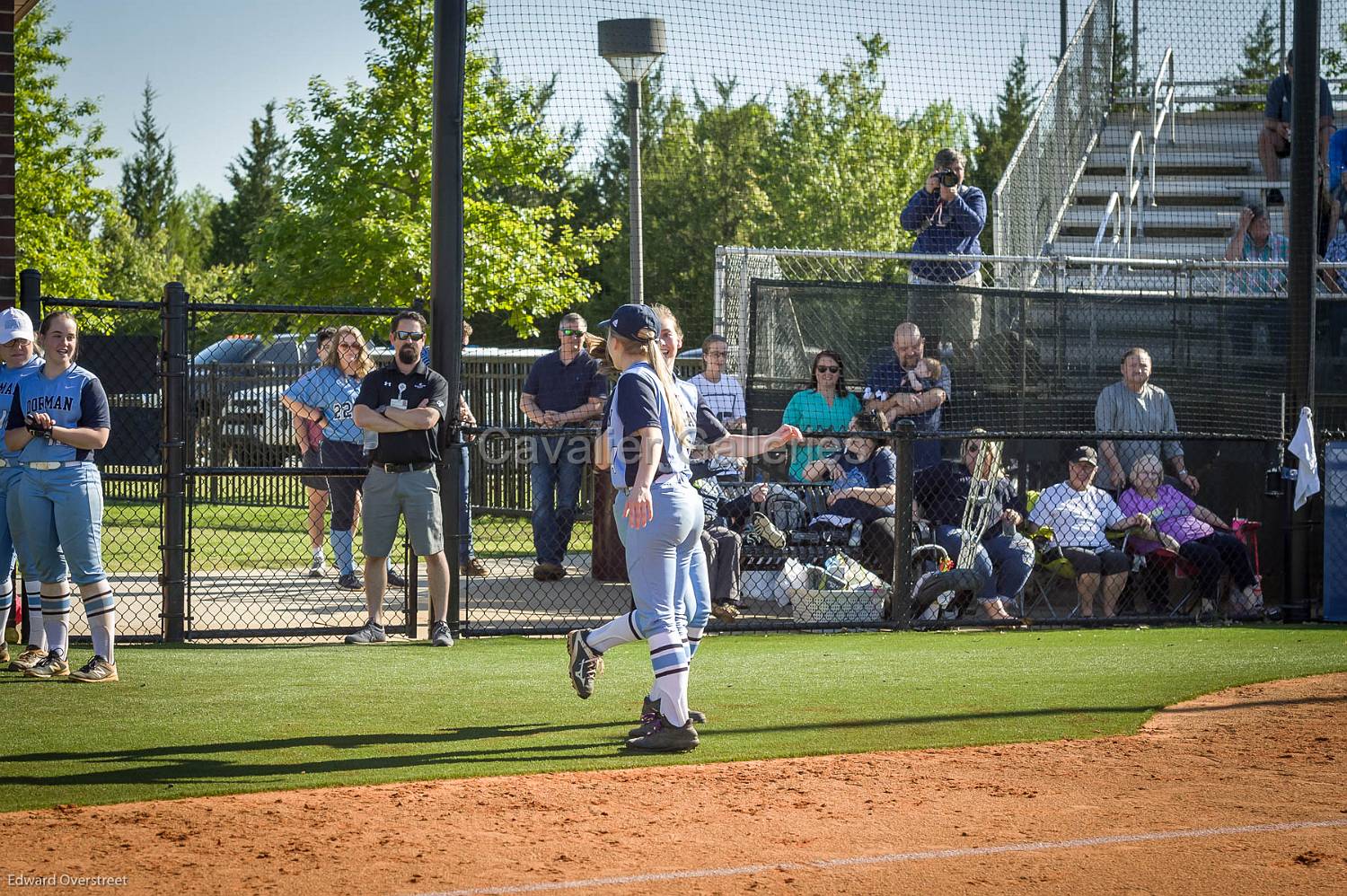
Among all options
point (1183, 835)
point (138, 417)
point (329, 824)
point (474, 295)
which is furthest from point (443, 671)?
point (474, 295)

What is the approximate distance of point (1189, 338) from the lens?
1262 centimetres

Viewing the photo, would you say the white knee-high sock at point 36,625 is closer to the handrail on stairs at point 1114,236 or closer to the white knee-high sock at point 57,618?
the white knee-high sock at point 57,618

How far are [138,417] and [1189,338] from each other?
8.75 meters

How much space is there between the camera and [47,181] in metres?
28.7

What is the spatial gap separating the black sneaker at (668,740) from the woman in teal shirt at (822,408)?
5.36 meters

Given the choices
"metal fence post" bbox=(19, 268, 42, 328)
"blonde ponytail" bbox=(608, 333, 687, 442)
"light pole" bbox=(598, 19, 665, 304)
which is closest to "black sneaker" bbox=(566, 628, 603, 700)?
"blonde ponytail" bbox=(608, 333, 687, 442)

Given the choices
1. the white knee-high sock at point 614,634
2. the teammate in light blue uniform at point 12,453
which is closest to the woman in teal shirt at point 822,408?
the white knee-high sock at point 614,634

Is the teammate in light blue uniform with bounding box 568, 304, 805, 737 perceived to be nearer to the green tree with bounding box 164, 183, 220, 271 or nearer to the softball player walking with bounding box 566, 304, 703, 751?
the softball player walking with bounding box 566, 304, 703, 751

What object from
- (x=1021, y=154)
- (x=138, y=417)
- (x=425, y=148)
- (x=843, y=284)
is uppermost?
(x=425, y=148)

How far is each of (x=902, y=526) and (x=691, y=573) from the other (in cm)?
371

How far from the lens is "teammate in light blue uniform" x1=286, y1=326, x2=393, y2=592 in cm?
1126

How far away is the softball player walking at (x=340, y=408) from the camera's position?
1126cm

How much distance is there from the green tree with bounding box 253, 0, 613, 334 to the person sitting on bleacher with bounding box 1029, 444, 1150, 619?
1480 centimetres

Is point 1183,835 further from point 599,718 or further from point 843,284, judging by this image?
point 843,284
